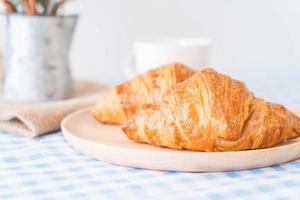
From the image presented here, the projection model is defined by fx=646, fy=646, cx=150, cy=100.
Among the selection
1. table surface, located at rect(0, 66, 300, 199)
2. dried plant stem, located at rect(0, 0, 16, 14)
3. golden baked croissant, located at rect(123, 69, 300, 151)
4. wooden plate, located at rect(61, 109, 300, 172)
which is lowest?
table surface, located at rect(0, 66, 300, 199)

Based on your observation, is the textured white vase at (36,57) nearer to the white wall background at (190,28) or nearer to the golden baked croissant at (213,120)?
the golden baked croissant at (213,120)

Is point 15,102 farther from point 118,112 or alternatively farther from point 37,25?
point 118,112

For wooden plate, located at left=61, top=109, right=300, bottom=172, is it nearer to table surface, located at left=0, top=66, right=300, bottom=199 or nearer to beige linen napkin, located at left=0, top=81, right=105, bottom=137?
table surface, located at left=0, top=66, right=300, bottom=199

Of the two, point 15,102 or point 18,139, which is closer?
point 18,139

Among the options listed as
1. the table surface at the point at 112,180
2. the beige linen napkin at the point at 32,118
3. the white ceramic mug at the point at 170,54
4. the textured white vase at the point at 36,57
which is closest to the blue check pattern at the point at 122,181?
the table surface at the point at 112,180

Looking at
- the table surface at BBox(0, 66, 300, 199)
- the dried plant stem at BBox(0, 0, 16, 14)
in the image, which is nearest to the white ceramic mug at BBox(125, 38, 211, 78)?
the dried plant stem at BBox(0, 0, 16, 14)

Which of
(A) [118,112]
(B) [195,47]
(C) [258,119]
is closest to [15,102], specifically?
(A) [118,112]
